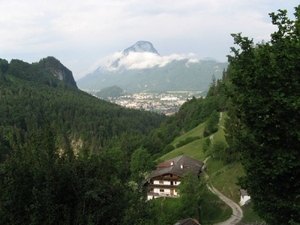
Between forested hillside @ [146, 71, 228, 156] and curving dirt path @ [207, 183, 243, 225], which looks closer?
curving dirt path @ [207, 183, 243, 225]

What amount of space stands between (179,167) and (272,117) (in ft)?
134

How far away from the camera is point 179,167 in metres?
51.3

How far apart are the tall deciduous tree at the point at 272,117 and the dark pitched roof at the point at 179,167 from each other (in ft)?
122

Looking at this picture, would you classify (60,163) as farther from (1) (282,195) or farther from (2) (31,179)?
(1) (282,195)

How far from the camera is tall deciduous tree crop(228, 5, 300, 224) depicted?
11.3 meters

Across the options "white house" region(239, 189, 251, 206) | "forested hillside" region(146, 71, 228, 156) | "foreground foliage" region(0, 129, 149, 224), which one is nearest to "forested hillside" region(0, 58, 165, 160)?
"forested hillside" region(146, 71, 228, 156)

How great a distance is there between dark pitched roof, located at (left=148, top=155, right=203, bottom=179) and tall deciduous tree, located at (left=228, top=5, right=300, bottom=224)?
37.3m

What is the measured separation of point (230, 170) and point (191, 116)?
6116cm

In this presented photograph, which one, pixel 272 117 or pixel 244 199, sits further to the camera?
pixel 244 199

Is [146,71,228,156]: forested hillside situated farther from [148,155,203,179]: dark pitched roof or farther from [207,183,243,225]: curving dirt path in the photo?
[207,183,243,225]: curving dirt path

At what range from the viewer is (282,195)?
12.4m

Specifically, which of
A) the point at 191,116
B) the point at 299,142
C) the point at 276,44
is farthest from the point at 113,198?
the point at 191,116

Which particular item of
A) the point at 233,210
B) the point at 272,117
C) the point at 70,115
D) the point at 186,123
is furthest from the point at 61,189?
the point at 70,115

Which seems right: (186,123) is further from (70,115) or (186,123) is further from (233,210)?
(70,115)
